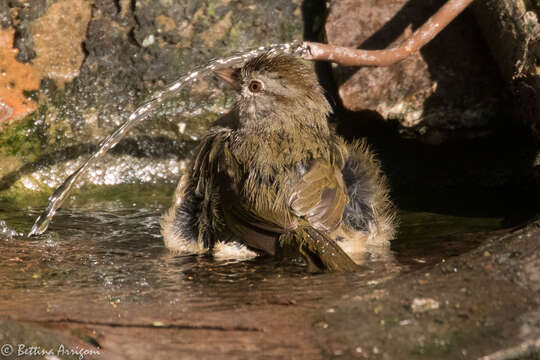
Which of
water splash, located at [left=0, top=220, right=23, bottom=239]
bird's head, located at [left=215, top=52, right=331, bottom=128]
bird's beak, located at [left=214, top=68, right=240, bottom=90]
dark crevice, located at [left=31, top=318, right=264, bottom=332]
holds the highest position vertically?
bird's beak, located at [left=214, top=68, right=240, bottom=90]

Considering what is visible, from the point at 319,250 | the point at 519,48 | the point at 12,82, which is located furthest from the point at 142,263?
the point at 519,48

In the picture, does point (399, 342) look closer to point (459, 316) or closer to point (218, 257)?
point (459, 316)

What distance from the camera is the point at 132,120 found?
17.0 ft

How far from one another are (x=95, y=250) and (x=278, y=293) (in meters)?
1.74

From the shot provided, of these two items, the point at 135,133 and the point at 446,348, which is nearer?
the point at 446,348

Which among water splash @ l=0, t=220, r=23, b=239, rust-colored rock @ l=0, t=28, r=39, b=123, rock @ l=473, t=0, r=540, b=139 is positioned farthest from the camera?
rust-colored rock @ l=0, t=28, r=39, b=123

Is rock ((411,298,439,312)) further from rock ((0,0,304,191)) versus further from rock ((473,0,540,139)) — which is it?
rock ((0,0,304,191))

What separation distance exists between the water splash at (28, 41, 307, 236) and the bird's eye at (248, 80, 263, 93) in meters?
0.36

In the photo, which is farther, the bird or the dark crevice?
the bird

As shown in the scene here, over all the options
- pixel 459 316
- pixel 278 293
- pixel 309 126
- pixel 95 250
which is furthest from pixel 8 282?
pixel 459 316

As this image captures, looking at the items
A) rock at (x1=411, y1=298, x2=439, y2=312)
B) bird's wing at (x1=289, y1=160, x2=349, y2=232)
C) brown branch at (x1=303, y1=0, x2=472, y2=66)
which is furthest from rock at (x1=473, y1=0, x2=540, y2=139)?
rock at (x1=411, y1=298, x2=439, y2=312)

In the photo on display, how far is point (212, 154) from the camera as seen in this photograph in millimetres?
4297

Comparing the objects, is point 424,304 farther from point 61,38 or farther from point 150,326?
point 61,38

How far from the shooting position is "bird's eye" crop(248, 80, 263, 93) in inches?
174
